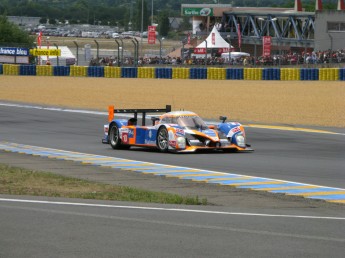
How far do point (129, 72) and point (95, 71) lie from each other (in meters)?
2.74

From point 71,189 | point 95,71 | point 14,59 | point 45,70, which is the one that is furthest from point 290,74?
point 71,189

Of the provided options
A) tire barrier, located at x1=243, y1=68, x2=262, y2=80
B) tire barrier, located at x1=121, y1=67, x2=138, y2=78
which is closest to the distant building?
tire barrier, located at x1=121, y1=67, x2=138, y2=78

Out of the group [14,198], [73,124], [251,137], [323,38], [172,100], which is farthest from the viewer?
[323,38]

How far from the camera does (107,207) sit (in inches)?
395

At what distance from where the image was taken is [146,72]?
5409 centimetres

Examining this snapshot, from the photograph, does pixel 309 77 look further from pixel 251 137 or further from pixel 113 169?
pixel 113 169

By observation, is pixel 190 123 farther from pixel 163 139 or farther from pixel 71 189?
pixel 71 189

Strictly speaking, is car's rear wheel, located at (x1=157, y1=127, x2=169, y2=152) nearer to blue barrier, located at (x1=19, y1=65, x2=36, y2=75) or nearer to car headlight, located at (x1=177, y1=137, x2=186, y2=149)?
car headlight, located at (x1=177, y1=137, x2=186, y2=149)

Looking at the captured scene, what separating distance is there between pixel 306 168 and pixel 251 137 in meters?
7.55

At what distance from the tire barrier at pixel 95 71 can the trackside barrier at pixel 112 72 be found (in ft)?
1.08

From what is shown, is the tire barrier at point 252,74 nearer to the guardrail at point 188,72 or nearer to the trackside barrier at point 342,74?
the guardrail at point 188,72

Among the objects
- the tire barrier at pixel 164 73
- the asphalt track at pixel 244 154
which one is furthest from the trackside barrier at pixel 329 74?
the asphalt track at pixel 244 154

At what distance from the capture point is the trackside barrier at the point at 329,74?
47.2 meters

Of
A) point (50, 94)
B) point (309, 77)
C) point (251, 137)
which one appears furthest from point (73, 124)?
point (309, 77)
